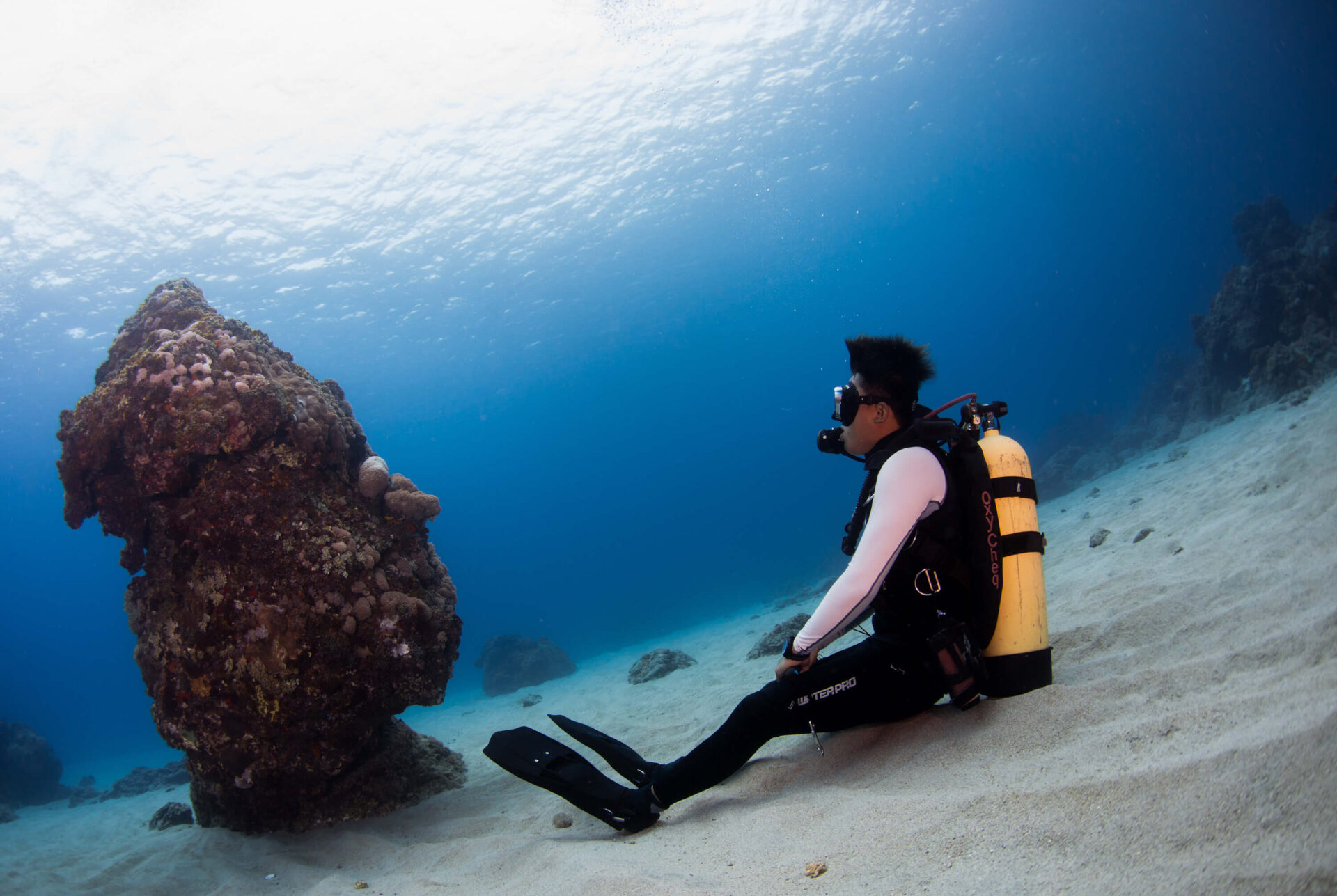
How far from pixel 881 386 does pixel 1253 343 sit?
21.3m

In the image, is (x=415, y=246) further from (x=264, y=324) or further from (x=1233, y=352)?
(x=1233, y=352)

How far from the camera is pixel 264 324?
30.3 metres

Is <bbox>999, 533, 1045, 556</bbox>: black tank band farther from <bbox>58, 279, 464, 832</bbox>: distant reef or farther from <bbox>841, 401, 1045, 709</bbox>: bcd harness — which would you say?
<bbox>58, 279, 464, 832</bbox>: distant reef

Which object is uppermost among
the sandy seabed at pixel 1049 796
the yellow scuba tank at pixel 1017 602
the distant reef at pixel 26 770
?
the distant reef at pixel 26 770

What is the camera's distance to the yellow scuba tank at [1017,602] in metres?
2.85

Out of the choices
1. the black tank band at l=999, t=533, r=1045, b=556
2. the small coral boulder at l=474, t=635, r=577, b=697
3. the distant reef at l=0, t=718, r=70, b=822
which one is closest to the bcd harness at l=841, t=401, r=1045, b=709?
the black tank band at l=999, t=533, r=1045, b=556

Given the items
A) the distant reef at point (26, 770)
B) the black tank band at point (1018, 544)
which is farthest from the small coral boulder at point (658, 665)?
the distant reef at point (26, 770)

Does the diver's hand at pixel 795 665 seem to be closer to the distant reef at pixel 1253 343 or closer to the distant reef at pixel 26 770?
the distant reef at pixel 1253 343

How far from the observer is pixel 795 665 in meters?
2.94

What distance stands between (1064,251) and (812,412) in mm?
58915

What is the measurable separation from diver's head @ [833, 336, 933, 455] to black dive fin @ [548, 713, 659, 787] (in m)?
2.47

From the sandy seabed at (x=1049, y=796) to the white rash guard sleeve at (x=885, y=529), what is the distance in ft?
2.58

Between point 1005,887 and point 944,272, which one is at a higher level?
point 944,272

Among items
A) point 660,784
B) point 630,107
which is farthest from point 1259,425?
point 630,107
